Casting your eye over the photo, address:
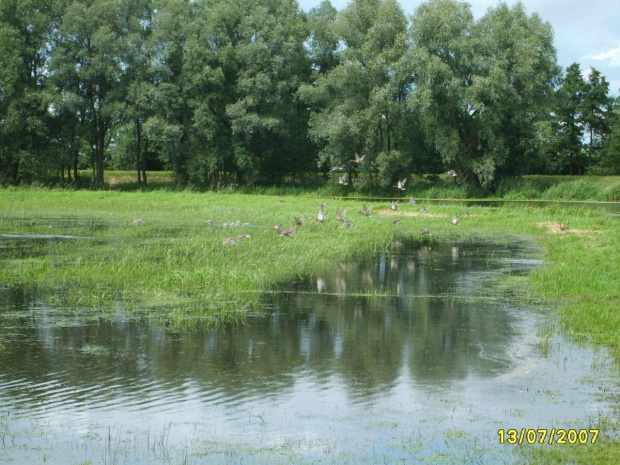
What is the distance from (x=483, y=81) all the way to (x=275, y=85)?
50.3ft

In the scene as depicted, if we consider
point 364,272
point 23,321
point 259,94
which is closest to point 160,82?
point 259,94

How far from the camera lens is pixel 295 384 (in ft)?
31.6

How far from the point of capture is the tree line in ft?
164

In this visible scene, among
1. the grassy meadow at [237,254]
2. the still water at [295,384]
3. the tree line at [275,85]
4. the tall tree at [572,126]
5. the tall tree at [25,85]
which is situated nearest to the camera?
the still water at [295,384]

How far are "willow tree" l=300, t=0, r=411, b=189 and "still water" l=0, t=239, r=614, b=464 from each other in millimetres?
37087

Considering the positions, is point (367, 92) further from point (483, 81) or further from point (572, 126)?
point (572, 126)

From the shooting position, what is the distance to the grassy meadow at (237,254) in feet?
45.6

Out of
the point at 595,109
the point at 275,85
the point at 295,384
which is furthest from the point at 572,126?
the point at 295,384

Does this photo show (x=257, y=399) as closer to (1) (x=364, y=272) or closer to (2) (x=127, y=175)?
(1) (x=364, y=272)

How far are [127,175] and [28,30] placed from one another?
1430cm
